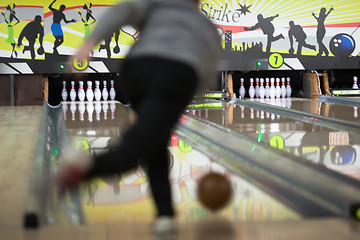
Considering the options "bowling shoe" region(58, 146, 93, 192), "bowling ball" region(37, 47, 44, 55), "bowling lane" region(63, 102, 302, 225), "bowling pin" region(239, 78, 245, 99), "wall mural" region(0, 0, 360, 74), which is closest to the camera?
"bowling shoe" region(58, 146, 93, 192)

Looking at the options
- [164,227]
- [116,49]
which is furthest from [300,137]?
[116,49]

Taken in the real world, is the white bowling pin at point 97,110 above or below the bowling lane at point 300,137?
above

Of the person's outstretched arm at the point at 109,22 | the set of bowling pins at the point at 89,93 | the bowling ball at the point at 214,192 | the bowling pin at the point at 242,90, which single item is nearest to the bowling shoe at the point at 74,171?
the person's outstretched arm at the point at 109,22

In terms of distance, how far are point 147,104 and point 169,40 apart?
194 mm

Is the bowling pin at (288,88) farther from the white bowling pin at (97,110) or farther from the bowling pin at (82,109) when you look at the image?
the bowling pin at (82,109)

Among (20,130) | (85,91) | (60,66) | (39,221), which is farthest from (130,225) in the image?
(85,91)

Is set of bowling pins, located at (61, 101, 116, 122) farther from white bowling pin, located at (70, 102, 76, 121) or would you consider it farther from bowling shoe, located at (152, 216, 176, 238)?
bowling shoe, located at (152, 216, 176, 238)

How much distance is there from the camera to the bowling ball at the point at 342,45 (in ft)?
23.7

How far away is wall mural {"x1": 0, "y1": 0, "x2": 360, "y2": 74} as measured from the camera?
22.1 ft

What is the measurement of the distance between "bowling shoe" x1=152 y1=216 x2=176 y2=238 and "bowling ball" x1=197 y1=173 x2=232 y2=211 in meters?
0.17

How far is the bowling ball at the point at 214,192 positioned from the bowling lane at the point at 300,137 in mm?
922

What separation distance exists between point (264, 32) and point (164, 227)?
6.04 m

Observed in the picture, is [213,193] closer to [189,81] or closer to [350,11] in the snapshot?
[189,81]

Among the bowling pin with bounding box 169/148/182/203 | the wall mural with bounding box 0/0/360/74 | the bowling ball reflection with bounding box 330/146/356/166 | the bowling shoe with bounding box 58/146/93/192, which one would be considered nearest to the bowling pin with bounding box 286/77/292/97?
the wall mural with bounding box 0/0/360/74
